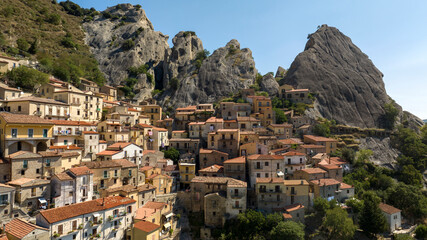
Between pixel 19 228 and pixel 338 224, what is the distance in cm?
3761

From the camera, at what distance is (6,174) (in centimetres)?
2784

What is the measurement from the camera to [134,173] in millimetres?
37719

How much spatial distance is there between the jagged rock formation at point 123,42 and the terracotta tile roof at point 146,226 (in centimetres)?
5814

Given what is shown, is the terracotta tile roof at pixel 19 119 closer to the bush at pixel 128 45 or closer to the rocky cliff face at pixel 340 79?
the rocky cliff face at pixel 340 79

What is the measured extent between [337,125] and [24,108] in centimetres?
7312

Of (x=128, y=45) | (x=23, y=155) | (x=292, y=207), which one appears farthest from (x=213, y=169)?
(x=128, y=45)

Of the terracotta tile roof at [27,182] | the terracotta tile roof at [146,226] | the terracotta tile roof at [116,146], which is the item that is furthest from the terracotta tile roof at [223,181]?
the terracotta tile roof at [27,182]

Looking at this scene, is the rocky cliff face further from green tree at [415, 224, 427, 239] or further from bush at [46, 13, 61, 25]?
bush at [46, 13, 61, 25]

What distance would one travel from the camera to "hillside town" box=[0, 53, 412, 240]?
27.4 metres

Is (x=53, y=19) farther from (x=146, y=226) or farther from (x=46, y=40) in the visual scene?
(x=146, y=226)

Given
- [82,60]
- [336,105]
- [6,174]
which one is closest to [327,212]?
[6,174]

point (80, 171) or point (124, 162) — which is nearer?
point (80, 171)

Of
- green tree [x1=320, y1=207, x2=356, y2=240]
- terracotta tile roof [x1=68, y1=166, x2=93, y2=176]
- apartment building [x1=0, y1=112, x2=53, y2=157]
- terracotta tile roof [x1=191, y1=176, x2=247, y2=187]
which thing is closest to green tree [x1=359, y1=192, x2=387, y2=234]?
green tree [x1=320, y1=207, x2=356, y2=240]

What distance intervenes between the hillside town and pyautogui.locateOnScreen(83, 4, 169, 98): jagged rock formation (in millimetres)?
35359
